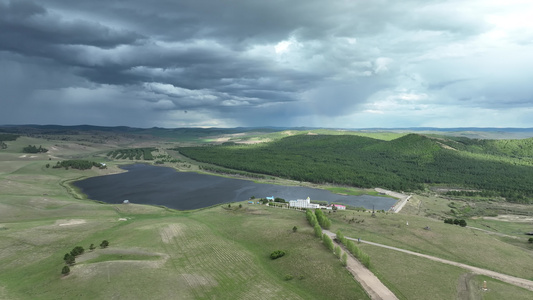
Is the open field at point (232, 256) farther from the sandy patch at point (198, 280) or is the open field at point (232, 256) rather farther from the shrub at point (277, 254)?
the shrub at point (277, 254)

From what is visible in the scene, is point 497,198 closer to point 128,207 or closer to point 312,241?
point 312,241

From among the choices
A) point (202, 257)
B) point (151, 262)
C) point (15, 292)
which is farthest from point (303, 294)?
point (15, 292)

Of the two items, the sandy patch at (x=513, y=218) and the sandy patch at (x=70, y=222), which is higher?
the sandy patch at (x=70, y=222)

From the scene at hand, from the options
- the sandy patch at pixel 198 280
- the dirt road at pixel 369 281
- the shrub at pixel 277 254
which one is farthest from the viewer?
the shrub at pixel 277 254

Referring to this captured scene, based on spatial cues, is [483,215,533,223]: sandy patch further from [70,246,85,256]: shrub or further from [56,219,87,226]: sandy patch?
[56,219,87,226]: sandy patch

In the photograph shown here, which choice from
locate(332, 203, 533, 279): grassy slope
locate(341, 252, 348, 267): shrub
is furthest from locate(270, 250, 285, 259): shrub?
locate(332, 203, 533, 279): grassy slope

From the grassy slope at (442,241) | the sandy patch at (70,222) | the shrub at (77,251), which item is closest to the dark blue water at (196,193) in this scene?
the sandy patch at (70,222)
